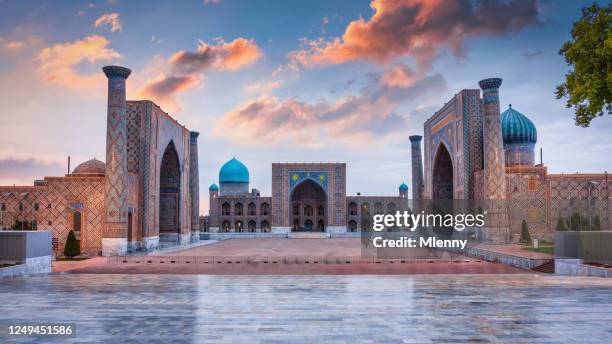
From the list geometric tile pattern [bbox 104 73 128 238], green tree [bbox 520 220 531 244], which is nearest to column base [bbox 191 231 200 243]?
geometric tile pattern [bbox 104 73 128 238]

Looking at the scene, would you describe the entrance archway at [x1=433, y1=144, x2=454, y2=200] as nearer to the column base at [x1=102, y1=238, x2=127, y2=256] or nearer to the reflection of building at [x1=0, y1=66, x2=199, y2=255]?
the reflection of building at [x1=0, y1=66, x2=199, y2=255]

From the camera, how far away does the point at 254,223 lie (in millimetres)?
55656

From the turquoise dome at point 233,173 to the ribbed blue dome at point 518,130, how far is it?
1232 inches

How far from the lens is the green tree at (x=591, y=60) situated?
12.1 m

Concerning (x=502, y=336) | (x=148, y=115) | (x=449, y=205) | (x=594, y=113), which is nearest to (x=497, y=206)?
(x=449, y=205)

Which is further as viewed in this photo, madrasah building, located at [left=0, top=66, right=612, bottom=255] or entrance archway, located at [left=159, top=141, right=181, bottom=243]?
entrance archway, located at [left=159, top=141, right=181, bottom=243]

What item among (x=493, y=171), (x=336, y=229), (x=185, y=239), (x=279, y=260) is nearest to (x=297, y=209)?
(x=336, y=229)

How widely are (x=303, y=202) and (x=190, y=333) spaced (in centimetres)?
4862

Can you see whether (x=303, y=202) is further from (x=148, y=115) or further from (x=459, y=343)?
(x=459, y=343)

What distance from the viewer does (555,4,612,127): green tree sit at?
12.1m

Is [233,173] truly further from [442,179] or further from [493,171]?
[493,171]

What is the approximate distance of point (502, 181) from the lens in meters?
26.8

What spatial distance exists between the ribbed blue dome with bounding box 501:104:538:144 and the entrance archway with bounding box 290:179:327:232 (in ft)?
75.6

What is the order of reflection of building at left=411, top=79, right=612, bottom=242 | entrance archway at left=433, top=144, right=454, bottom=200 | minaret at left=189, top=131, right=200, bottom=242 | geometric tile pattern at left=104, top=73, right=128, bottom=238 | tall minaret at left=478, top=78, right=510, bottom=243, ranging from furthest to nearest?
entrance archway at left=433, top=144, right=454, bottom=200 → minaret at left=189, top=131, right=200, bottom=242 → reflection of building at left=411, top=79, right=612, bottom=242 → tall minaret at left=478, top=78, right=510, bottom=243 → geometric tile pattern at left=104, top=73, right=128, bottom=238
